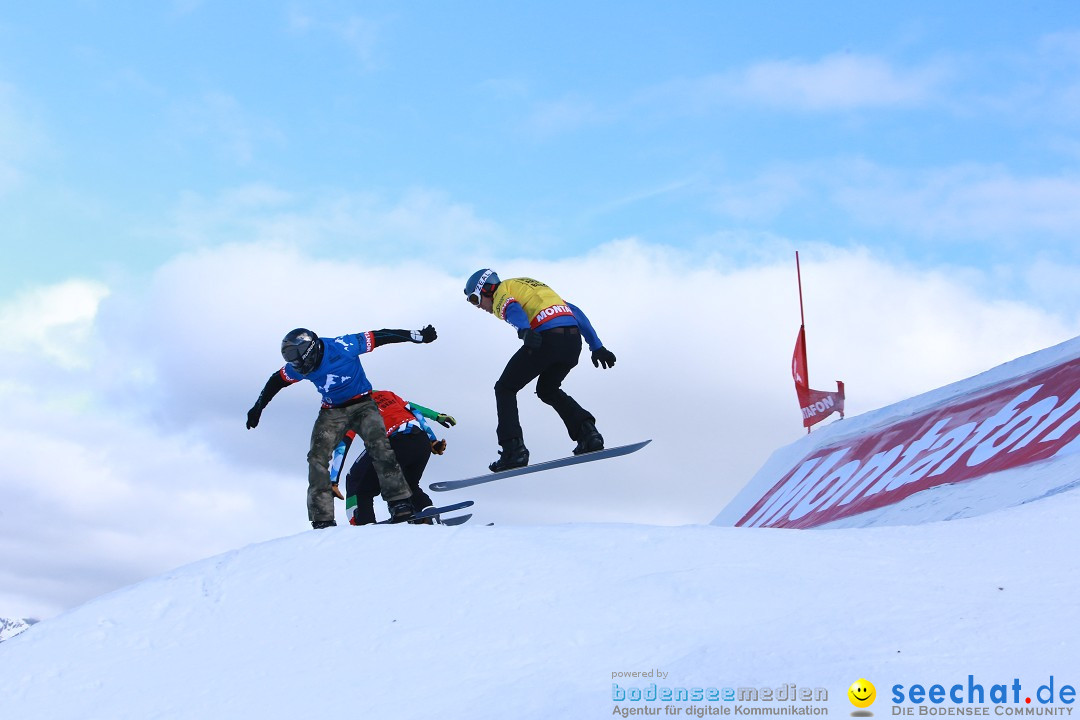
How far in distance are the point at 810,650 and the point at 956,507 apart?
5.55 m

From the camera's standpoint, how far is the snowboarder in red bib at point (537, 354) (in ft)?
27.8

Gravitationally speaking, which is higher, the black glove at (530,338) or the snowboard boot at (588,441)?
the black glove at (530,338)

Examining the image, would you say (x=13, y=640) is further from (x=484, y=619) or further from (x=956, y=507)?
(x=956, y=507)

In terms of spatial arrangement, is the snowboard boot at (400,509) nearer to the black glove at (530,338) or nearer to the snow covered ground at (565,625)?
the snow covered ground at (565,625)

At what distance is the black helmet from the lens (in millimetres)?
7211

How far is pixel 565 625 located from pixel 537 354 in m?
4.16

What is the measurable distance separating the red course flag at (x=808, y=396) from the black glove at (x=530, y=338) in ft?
31.1

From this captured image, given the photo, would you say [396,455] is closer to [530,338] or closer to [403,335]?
[403,335]

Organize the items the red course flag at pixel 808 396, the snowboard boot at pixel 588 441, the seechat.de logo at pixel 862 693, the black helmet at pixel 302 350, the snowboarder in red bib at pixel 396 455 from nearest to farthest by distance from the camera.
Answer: the seechat.de logo at pixel 862 693
the black helmet at pixel 302 350
the snowboarder in red bib at pixel 396 455
the snowboard boot at pixel 588 441
the red course flag at pixel 808 396

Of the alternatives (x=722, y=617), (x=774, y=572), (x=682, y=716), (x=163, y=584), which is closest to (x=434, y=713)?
(x=682, y=716)

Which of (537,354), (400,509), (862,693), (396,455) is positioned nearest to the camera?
(862,693)

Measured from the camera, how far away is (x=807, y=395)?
17.0 m

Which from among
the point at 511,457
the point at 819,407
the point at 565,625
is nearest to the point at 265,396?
the point at 511,457

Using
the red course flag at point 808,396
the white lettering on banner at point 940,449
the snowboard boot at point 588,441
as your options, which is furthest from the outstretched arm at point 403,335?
the red course flag at point 808,396
